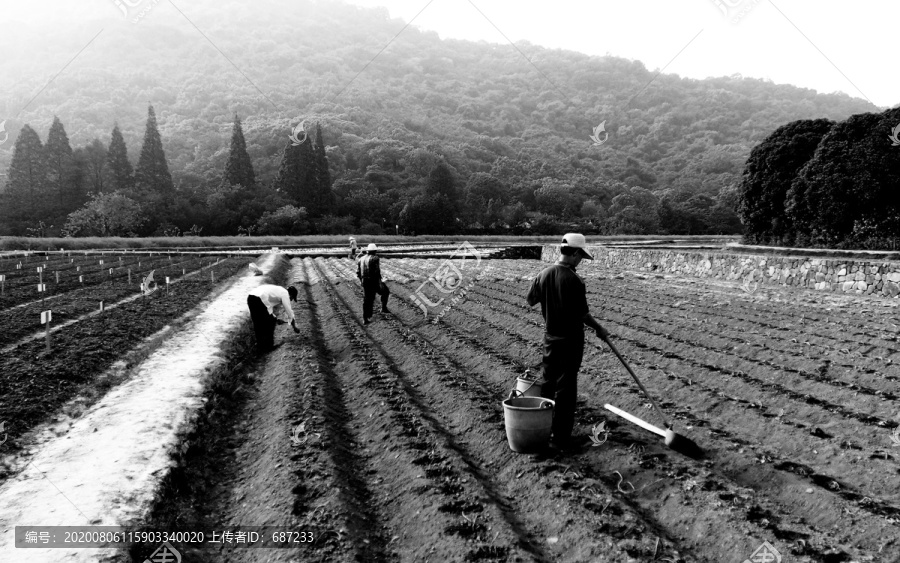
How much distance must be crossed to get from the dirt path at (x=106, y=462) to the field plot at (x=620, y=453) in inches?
50.7

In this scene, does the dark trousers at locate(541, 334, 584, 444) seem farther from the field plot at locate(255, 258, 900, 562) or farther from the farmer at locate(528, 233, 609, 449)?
the field plot at locate(255, 258, 900, 562)

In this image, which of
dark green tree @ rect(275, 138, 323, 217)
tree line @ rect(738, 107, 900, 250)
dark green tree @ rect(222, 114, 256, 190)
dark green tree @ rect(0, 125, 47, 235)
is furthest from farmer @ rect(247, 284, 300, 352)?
dark green tree @ rect(0, 125, 47, 235)

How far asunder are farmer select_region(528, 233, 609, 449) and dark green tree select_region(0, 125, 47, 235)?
210 feet

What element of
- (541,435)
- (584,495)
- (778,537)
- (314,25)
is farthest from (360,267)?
(314,25)

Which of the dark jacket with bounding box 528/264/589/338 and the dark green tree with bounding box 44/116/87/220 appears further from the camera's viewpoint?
the dark green tree with bounding box 44/116/87/220

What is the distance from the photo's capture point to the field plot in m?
3.67

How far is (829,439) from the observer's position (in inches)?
197

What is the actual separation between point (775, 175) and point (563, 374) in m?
23.6

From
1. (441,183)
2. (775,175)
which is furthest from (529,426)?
(441,183)

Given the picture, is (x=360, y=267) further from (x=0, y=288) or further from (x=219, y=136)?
(x=219, y=136)

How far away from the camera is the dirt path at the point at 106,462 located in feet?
13.6

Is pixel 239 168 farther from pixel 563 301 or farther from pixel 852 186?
pixel 563 301

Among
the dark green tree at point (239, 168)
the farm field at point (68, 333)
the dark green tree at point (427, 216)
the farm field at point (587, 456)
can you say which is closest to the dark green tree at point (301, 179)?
the dark green tree at point (239, 168)

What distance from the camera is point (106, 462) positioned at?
5.07m
